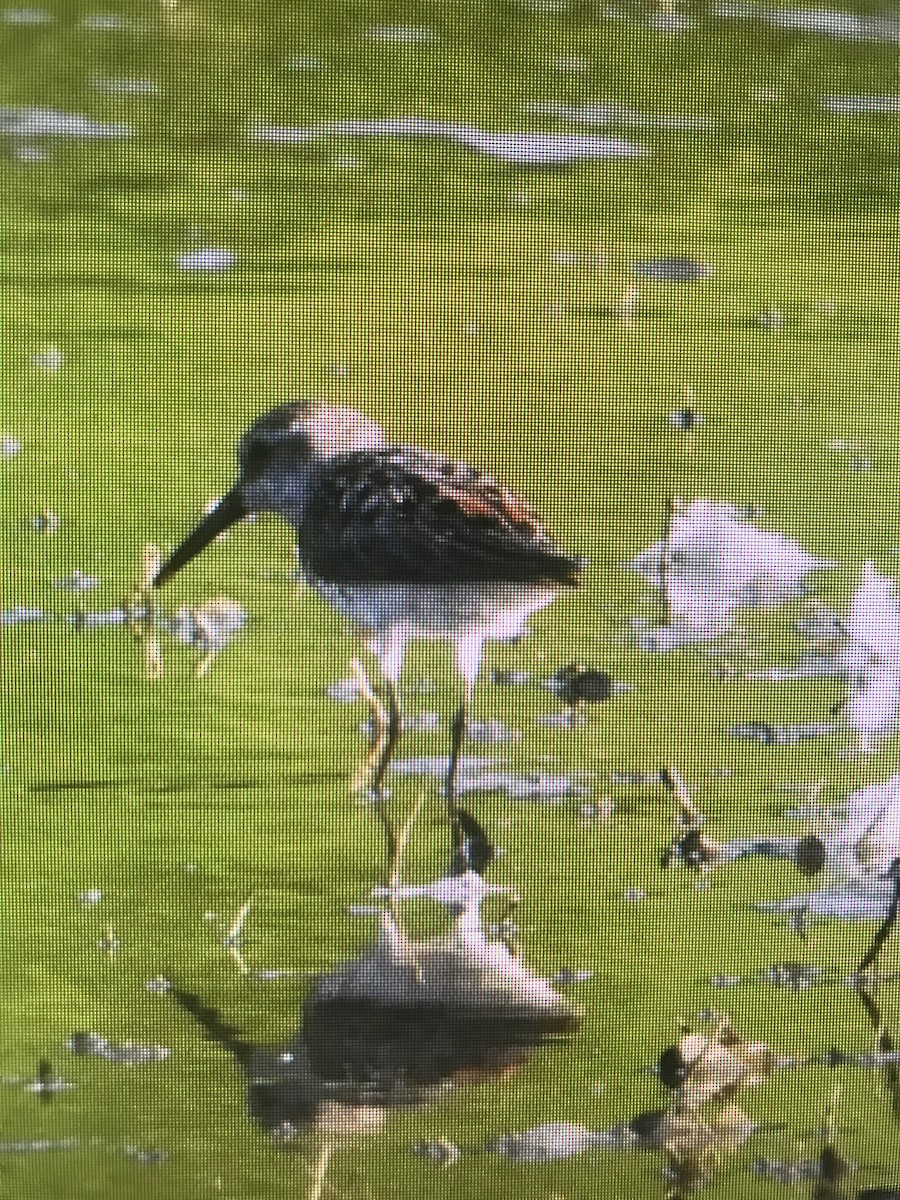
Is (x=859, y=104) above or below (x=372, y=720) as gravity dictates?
above

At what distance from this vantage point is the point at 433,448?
3.63ft

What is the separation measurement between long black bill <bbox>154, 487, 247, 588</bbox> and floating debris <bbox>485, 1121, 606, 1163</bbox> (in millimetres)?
691

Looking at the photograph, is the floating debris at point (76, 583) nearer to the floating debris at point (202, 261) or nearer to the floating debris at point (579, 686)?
the floating debris at point (202, 261)

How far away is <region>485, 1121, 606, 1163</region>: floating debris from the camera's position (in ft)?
3.54

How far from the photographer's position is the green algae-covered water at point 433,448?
3.51 ft

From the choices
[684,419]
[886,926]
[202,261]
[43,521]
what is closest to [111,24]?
[202,261]

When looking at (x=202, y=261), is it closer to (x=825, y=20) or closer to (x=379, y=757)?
(x=379, y=757)

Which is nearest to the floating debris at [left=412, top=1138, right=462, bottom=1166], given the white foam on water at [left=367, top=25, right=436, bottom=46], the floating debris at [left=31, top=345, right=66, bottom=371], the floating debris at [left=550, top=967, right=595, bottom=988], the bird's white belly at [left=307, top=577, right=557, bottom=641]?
the floating debris at [left=550, top=967, right=595, bottom=988]

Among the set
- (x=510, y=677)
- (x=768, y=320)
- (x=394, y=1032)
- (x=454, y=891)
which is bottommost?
(x=394, y=1032)

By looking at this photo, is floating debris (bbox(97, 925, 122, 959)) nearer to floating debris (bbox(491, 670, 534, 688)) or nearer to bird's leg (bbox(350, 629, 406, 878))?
bird's leg (bbox(350, 629, 406, 878))

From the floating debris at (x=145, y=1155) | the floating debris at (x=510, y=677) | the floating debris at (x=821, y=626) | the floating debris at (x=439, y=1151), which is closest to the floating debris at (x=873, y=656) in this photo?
the floating debris at (x=821, y=626)

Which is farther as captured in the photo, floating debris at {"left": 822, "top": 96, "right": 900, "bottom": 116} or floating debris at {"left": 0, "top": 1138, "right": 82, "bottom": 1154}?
floating debris at {"left": 822, "top": 96, "right": 900, "bottom": 116}

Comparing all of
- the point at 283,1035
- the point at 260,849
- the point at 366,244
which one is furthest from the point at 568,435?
the point at 283,1035

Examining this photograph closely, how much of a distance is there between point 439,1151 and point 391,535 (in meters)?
0.65
